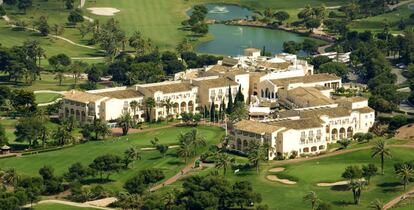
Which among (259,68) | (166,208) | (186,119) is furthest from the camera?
(259,68)

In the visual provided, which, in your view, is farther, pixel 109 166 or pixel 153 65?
pixel 153 65

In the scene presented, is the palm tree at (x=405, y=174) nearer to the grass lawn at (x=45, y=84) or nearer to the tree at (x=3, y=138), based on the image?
the tree at (x=3, y=138)

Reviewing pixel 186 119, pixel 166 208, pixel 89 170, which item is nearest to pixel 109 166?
pixel 89 170

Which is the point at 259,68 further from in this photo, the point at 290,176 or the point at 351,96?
the point at 290,176

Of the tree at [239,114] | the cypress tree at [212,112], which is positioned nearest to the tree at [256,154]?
the tree at [239,114]

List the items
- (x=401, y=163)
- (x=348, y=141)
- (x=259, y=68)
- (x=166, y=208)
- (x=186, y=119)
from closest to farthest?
(x=166, y=208) → (x=401, y=163) → (x=348, y=141) → (x=186, y=119) → (x=259, y=68)

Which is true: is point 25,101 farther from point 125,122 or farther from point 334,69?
point 334,69
